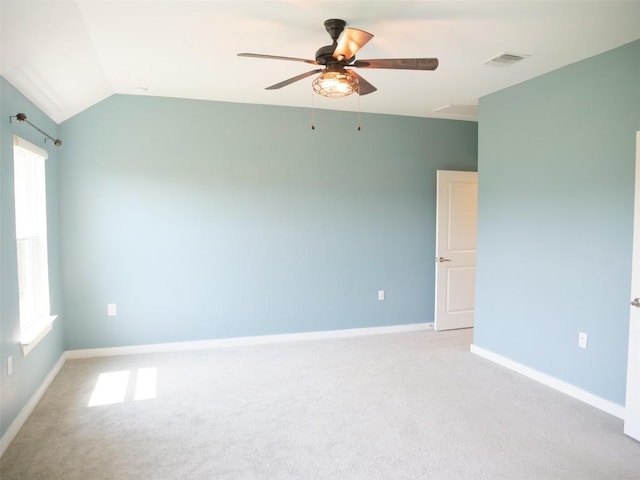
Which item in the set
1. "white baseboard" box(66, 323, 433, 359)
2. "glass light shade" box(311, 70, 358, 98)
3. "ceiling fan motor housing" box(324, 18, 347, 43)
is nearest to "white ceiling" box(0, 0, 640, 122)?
"ceiling fan motor housing" box(324, 18, 347, 43)

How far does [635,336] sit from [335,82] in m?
2.39

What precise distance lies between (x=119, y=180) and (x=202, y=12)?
2.21 m

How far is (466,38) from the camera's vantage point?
2.70 meters

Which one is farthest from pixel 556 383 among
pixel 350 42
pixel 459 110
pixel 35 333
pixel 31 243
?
pixel 31 243

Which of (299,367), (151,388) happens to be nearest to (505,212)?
(299,367)

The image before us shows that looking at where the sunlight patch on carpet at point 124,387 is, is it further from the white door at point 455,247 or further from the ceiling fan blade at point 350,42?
the white door at point 455,247

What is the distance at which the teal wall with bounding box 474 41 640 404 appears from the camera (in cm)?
288

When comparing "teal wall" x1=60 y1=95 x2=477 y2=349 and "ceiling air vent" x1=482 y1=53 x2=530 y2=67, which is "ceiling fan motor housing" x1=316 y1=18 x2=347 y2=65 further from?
"teal wall" x1=60 y1=95 x2=477 y2=349

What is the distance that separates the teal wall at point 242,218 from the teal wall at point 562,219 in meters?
1.07

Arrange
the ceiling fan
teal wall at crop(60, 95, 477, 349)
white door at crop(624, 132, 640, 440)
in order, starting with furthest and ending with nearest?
teal wall at crop(60, 95, 477, 349) < white door at crop(624, 132, 640, 440) < the ceiling fan


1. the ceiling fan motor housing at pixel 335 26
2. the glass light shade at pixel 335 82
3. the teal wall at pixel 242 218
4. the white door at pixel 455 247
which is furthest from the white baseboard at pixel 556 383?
the ceiling fan motor housing at pixel 335 26

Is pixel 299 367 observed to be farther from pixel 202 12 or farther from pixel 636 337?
pixel 202 12

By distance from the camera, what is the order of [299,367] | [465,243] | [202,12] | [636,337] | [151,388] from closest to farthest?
1. [202,12]
2. [636,337]
3. [151,388]
4. [299,367]
5. [465,243]

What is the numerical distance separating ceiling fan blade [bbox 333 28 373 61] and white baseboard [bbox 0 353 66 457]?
2899 millimetres
